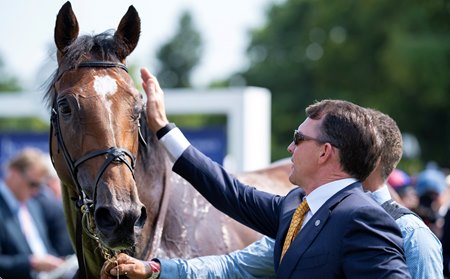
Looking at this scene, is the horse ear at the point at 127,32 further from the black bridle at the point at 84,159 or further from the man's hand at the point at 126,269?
the man's hand at the point at 126,269

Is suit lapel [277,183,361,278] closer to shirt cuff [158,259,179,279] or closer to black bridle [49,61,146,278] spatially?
shirt cuff [158,259,179,279]

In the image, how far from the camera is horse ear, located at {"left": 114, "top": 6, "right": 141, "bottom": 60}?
409 cm

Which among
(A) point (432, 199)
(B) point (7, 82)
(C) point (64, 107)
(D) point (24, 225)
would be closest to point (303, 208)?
(C) point (64, 107)

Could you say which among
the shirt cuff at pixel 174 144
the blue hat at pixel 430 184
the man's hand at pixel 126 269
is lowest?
the blue hat at pixel 430 184

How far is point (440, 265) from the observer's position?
342 centimetres

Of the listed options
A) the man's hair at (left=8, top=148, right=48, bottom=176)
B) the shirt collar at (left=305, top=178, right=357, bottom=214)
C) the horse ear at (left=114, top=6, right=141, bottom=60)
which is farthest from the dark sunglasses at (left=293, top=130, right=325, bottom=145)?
the man's hair at (left=8, top=148, right=48, bottom=176)

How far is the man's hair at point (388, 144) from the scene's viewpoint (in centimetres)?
369

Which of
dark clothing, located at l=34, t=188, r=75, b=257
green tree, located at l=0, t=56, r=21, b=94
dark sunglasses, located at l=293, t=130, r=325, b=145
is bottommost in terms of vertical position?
green tree, located at l=0, t=56, r=21, b=94

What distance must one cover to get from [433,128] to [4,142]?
25017 millimetres

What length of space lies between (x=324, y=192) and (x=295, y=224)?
202 mm

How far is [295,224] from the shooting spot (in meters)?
3.34

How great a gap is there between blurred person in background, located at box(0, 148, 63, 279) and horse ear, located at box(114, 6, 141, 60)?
3656 mm

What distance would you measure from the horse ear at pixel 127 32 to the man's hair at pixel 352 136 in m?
1.30

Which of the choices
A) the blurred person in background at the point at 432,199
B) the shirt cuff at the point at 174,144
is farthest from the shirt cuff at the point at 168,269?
the blurred person in background at the point at 432,199
